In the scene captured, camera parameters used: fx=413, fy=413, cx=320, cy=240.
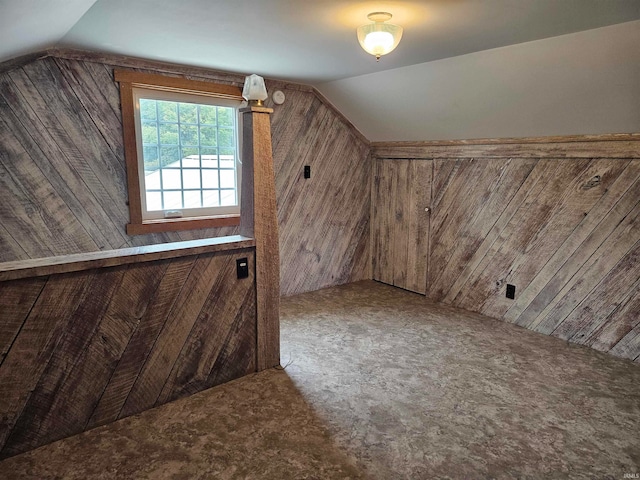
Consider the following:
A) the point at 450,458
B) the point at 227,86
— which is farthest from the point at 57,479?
the point at 227,86

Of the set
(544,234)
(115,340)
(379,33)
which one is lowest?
(115,340)

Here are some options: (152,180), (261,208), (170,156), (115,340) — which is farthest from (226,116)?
(115,340)

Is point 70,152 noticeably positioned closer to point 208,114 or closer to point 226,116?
point 208,114

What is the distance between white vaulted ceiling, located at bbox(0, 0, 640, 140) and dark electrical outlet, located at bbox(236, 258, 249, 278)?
131 centimetres

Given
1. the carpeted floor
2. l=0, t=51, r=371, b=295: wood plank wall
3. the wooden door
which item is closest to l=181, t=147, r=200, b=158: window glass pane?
l=0, t=51, r=371, b=295: wood plank wall

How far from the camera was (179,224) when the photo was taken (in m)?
3.42

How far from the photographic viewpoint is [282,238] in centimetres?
412

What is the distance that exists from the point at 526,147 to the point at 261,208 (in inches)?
87.5

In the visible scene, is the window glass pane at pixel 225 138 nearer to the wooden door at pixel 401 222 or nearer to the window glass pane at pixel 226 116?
the window glass pane at pixel 226 116

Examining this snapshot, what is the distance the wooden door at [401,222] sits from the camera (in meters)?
4.20

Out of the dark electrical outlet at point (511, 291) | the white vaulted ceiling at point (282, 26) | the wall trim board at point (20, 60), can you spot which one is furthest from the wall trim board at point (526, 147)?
the wall trim board at point (20, 60)

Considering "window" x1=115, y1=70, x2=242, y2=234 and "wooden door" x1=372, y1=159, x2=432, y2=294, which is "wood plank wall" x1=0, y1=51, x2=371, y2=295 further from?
"wooden door" x1=372, y1=159, x2=432, y2=294

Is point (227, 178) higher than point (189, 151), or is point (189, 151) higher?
point (189, 151)

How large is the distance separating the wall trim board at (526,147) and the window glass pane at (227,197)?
5.63 ft
